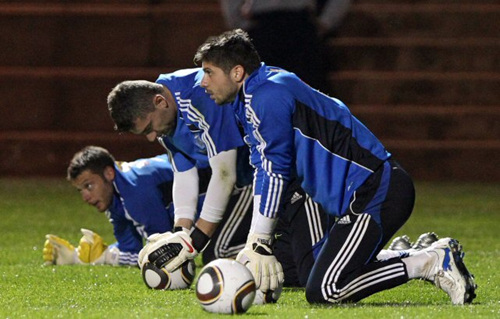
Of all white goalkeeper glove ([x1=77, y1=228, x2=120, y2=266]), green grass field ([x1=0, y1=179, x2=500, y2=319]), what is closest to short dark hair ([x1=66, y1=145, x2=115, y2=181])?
white goalkeeper glove ([x1=77, y1=228, x2=120, y2=266])

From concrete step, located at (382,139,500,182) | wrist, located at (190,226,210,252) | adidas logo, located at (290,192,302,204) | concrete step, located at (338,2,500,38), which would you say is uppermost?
concrete step, located at (338,2,500,38)

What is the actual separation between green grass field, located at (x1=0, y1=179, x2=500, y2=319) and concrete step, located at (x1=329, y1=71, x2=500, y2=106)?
1810 millimetres

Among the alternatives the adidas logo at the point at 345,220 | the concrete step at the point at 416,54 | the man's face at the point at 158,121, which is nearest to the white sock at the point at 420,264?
the adidas logo at the point at 345,220

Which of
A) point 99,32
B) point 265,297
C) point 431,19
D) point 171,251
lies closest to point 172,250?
point 171,251

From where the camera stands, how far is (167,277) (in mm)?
5375

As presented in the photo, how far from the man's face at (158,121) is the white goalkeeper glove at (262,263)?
3.00 ft

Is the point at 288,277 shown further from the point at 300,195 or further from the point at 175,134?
the point at 175,134

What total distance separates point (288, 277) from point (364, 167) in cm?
99

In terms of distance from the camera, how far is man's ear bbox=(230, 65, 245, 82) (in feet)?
15.9

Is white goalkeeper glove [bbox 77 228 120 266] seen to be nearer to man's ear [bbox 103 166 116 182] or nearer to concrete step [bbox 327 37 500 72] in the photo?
man's ear [bbox 103 166 116 182]

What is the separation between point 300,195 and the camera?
5.65m

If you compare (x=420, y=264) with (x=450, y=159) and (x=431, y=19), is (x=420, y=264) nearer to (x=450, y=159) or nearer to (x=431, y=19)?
(x=450, y=159)

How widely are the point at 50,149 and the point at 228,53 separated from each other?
746 centimetres

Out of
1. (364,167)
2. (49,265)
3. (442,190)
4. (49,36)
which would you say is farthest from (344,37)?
(364,167)
